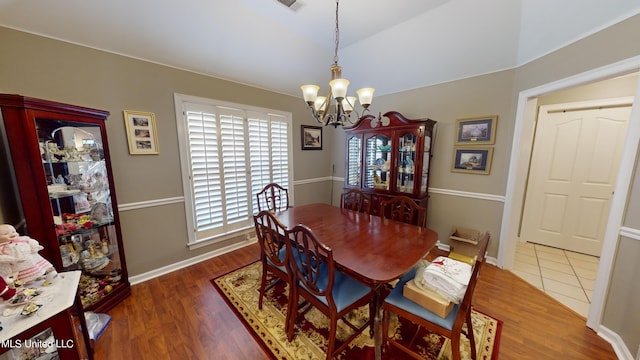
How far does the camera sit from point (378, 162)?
3.24 m

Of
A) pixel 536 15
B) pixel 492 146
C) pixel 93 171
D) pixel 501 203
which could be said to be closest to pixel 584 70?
pixel 536 15

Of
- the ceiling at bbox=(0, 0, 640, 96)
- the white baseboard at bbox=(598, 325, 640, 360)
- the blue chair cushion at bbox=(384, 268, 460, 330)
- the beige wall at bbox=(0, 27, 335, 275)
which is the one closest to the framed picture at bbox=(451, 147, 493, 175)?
the ceiling at bbox=(0, 0, 640, 96)

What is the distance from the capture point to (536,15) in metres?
1.86

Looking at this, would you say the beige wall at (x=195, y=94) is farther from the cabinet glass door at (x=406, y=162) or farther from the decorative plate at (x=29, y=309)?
the decorative plate at (x=29, y=309)

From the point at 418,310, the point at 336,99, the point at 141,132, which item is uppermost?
the point at 336,99

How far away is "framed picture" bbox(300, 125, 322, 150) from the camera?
Answer: 369 centimetres

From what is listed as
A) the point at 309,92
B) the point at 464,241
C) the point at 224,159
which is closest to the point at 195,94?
the point at 224,159

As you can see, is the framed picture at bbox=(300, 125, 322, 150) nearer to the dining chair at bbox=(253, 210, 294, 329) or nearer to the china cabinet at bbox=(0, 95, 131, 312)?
the dining chair at bbox=(253, 210, 294, 329)

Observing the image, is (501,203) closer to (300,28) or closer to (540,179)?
(540,179)

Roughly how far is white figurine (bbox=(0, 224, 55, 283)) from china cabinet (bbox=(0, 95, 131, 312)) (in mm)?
392

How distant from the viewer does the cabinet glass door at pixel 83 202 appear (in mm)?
1589

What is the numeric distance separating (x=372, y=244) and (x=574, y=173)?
11.0 ft

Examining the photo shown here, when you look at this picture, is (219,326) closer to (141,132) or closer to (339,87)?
(141,132)

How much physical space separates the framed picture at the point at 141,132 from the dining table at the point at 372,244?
1.57m
